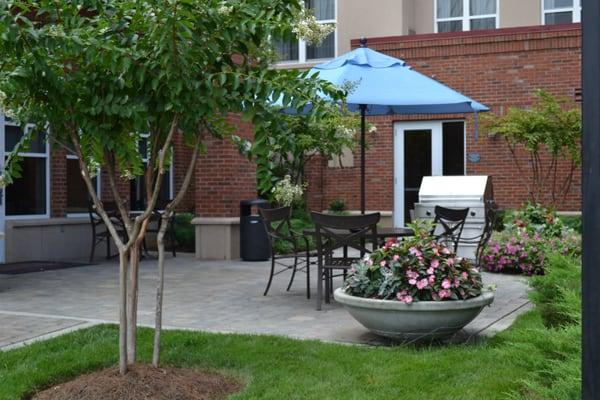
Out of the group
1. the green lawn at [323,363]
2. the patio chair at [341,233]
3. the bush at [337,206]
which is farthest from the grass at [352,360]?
the bush at [337,206]

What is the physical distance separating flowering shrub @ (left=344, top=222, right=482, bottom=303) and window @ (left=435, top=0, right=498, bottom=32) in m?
13.9

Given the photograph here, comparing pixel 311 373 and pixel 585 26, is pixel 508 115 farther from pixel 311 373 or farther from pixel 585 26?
pixel 585 26

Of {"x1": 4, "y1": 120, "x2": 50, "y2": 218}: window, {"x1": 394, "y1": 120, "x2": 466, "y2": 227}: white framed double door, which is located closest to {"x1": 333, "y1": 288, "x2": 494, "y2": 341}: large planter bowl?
{"x1": 4, "y1": 120, "x2": 50, "y2": 218}: window

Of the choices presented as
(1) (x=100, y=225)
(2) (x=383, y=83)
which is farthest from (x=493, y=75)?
(1) (x=100, y=225)

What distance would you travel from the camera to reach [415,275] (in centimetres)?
539

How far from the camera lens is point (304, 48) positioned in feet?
62.4

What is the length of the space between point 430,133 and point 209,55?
11904 mm

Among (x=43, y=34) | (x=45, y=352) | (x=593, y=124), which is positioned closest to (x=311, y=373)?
(x=45, y=352)

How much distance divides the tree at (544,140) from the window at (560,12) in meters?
4.27

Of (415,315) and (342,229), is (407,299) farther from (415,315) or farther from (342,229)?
(342,229)

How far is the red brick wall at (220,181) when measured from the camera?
1250cm

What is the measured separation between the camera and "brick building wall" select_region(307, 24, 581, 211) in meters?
14.8

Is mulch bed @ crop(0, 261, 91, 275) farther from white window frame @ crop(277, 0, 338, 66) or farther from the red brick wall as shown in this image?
white window frame @ crop(277, 0, 338, 66)

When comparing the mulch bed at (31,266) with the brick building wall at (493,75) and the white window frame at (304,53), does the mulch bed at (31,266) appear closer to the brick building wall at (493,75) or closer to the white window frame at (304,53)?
the brick building wall at (493,75)
